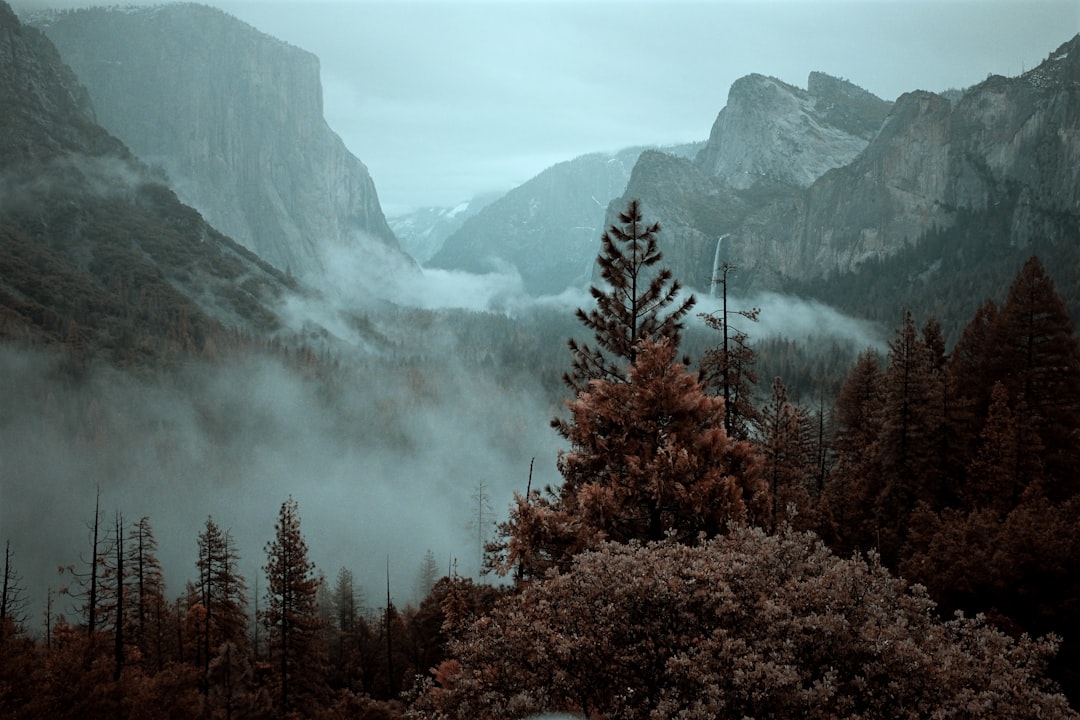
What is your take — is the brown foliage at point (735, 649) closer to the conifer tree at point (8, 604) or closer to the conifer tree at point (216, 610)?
the conifer tree at point (8, 604)

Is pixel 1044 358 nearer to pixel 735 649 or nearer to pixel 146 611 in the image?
pixel 735 649

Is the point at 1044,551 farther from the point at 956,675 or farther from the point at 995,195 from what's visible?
the point at 995,195

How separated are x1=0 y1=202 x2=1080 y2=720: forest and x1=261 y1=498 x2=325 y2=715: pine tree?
15 centimetres

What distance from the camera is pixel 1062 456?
26.4 metres

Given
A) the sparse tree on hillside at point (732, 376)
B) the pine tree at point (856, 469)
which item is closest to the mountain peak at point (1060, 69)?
the pine tree at point (856, 469)

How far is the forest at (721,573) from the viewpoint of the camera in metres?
6.92

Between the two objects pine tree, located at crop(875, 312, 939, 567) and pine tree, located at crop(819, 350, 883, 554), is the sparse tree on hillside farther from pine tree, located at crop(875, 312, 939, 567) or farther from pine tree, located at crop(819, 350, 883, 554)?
pine tree, located at crop(875, 312, 939, 567)

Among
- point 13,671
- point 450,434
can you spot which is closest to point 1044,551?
point 13,671

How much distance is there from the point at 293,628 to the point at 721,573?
105ft

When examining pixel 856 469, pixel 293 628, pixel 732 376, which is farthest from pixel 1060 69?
pixel 293 628

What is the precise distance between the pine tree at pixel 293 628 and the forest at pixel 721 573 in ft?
0.48

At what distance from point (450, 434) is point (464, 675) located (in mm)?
164859

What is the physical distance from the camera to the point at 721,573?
307 inches

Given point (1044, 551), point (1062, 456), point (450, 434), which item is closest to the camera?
point (1044, 551)
